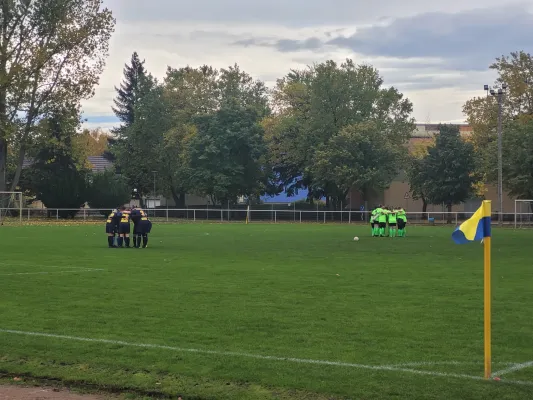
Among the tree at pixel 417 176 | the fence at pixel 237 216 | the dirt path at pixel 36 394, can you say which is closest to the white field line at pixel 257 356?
the dirt path at pixel 36 394

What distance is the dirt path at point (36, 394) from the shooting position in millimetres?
7285

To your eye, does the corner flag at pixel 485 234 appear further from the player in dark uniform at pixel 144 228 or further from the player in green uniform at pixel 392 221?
the player in green uniform at pixel 392 221

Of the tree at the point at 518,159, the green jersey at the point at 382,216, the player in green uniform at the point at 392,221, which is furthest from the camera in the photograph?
the tree at the point at 518,159

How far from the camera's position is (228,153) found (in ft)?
237

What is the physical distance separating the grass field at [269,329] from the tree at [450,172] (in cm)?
4313

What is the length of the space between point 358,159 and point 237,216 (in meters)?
11.6

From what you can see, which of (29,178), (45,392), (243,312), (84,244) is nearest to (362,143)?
(29,178)

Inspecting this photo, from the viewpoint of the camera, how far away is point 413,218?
6425 centimetres

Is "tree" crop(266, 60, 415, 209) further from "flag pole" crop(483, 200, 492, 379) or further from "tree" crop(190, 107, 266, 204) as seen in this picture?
"flag pole" crop(483, 200, 492, 379)

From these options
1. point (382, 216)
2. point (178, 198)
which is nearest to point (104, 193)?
point (178, 198)

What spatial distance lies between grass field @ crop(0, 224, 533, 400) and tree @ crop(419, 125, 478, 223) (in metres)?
43.1

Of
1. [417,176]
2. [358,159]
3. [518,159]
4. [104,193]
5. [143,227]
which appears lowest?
[143,227]

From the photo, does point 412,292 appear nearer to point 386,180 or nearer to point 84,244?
point 84,244

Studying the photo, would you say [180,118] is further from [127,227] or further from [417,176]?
[127,227]
